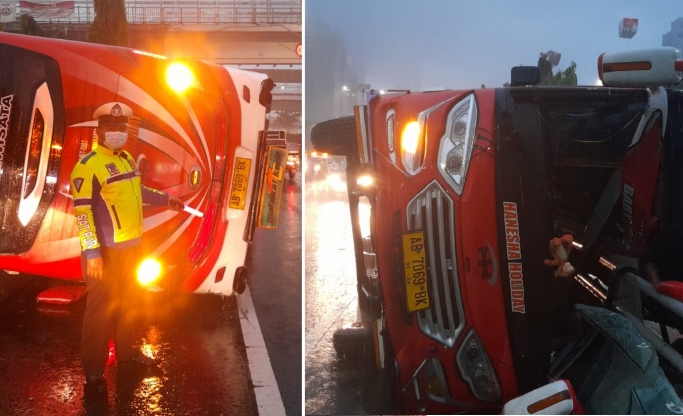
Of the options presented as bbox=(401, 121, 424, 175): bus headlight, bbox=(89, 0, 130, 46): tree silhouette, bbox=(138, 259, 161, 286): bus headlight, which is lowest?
bbox=(138, 259, 161, 286): bus headlight

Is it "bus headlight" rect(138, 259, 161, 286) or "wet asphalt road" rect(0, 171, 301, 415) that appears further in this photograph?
"bus headlight" rect(138, 259, 161, 286)

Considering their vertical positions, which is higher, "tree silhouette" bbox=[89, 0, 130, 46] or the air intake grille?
"tree silhouette" bbox=[89, 0, 130, 46]

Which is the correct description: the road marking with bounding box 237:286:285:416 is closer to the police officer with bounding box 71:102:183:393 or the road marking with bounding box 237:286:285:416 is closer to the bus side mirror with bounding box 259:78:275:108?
the police officer with bounding box 71:102:183:393

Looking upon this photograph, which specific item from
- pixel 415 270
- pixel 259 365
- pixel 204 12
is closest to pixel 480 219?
pixel 415 270

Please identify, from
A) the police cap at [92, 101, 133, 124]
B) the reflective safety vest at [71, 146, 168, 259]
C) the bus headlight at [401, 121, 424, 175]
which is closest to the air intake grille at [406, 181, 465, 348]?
the bus headlight at [401, 121, 424, 175]

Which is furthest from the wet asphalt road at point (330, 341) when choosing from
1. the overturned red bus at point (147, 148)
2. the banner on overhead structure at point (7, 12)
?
the banner on overhead structure at point (7, 12)

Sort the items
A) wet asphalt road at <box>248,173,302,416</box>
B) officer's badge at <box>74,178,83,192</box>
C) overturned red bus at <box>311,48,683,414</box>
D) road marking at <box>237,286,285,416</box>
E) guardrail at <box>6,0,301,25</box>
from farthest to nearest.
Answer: guardrail at <box>6,0,301,25</box>, wet asphalt road at <box>248,173,302,416</box>, road marking at <box>237,286,285,416</box>, officer's badge at <box>74,178,83,192</box>, overturned red bus at <box>311,48,683,414</box>

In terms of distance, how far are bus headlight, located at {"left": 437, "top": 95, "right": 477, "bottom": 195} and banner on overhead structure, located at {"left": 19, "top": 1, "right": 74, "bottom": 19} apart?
8.62 ft

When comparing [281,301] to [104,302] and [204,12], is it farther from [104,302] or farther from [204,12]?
[204,12]

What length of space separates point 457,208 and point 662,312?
142cm

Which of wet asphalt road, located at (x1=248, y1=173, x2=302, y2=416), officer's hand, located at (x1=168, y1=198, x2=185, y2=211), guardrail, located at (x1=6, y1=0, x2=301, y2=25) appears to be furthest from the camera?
guardrail, located at (x1=6, y1=0, x2=301, y2=25)

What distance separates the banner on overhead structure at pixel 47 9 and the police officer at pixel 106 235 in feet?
3.83

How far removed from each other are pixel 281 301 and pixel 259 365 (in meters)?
0.97

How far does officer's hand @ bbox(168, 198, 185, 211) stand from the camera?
2955 mm
